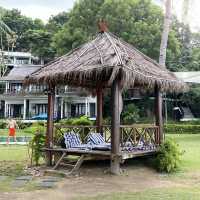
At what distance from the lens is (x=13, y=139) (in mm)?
24250

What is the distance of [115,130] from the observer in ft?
39.0

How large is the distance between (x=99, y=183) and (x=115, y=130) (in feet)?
6.22

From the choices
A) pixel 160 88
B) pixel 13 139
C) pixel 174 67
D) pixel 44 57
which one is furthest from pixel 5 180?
pixel 44 57

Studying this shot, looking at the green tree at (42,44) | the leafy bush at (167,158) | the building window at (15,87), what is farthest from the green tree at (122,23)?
the leafy bush at (167,158)

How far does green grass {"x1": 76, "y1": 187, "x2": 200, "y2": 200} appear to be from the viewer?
8.71 m

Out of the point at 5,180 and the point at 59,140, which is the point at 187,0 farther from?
the point at 5,180

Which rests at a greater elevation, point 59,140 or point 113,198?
point 59,140

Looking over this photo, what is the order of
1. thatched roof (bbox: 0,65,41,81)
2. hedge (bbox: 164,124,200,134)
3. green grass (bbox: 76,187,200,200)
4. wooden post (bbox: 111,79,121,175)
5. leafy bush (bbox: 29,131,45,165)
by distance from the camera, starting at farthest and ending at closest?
thatched roof (bbox: 0,65,41,81) → hedge (bbox: 164,124,200,134) → leafy bush (bbox: 29,131,45,165) → wooden post (bbox: 111,79,121,175) → green grass (bbox: 76,187,200,200)

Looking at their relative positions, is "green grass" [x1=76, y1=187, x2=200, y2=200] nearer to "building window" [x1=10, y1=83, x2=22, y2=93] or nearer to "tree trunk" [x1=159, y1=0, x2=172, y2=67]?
"tree trunk" [x1=159, y1=0, x2=172, y2=67]

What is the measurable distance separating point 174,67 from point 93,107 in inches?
412

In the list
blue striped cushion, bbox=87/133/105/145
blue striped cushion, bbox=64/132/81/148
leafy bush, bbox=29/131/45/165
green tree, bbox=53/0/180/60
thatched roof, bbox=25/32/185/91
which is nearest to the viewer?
thatched roof, bbox=25/32/185/91

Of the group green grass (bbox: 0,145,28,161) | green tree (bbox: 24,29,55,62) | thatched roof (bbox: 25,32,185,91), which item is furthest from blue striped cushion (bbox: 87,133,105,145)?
green tree (bbox: 24,29,55,62)

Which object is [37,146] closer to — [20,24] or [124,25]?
[124,25]

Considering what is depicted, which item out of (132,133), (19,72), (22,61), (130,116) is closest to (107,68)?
(132,133)
